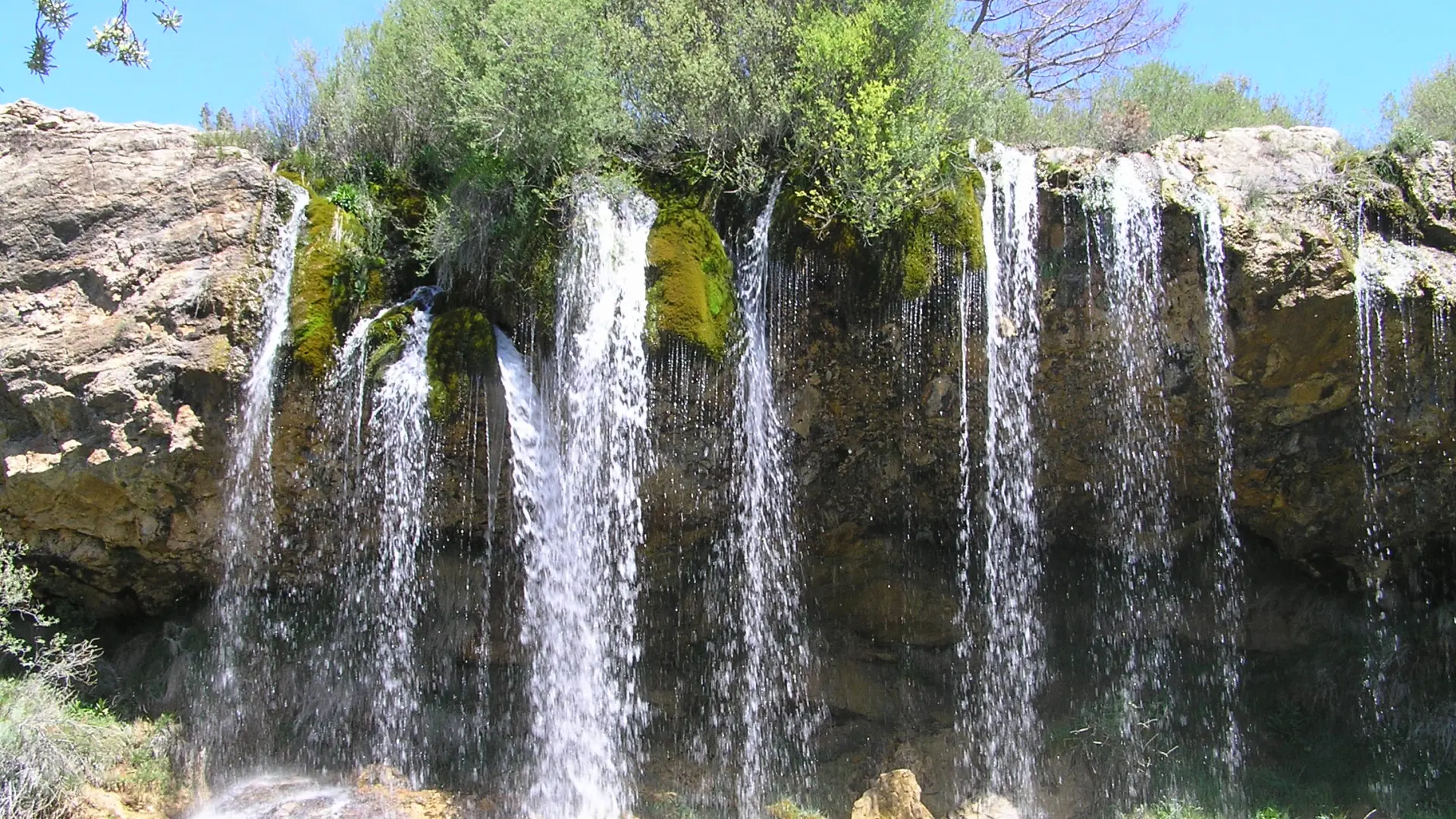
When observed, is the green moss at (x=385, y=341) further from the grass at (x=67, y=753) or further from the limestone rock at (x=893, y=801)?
the limestone rock at (x=893, y=801)

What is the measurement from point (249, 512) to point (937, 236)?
6.25 meters

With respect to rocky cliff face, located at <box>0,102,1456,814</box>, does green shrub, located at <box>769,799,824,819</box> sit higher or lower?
lower

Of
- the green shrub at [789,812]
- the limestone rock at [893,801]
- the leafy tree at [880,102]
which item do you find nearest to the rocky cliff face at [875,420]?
the green shrub at [789,812]

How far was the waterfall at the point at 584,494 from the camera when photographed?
341 inches

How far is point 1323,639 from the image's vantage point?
31.8 ft

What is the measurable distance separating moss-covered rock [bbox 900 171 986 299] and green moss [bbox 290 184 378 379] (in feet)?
15.2

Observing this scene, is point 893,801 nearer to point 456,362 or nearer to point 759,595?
point 759,595

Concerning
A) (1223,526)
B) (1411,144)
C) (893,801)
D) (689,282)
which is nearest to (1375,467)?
(1223,526)

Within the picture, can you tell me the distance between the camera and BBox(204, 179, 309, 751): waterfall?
8.77 m

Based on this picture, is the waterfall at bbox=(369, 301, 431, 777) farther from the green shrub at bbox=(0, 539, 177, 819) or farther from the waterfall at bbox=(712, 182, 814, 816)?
the waterfall at bbox=(712, 182, 814, 816)

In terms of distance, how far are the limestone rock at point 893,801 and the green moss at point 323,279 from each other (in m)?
5.63

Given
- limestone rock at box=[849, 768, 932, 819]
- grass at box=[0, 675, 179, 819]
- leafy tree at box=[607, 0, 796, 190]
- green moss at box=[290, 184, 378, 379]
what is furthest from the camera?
leafy tree at box=[607, 0, 796, 190]

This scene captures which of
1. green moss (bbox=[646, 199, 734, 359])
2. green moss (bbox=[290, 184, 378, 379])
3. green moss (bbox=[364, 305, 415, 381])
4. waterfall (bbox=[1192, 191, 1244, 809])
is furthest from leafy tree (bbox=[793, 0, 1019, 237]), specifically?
green moss (bbox=[290, 184, 378, 379])

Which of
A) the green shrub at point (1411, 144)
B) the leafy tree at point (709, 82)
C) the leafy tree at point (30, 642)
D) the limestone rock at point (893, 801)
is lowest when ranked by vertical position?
the limestone rock at point (893, 801)
